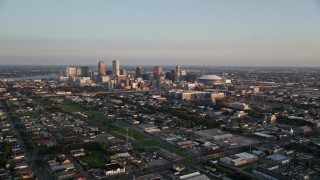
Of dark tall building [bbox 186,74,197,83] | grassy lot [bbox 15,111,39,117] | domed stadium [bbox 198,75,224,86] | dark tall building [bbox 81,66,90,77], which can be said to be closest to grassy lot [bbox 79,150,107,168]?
grassy lot [bbox 15,111,39,117]

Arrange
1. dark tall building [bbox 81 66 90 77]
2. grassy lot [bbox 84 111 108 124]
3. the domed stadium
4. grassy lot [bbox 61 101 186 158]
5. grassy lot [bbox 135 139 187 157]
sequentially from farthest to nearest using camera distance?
dark tall building [bbox 81 66 90 77] < the domed stadium < grassy lot [bbox 84 111 108 124] < grassy lot [bbox 61 101 186 158] < grassy lot [bbox 135 139 187 157]

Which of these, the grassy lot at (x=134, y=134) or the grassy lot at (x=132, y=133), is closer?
the grassy lot at (x=134, y=134)

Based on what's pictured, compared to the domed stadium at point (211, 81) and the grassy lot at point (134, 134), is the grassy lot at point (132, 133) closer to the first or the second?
the grassy lot at point (134, 134)

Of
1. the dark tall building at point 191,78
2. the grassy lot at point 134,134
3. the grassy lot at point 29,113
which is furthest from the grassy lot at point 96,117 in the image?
the dark tall building at point 191,78

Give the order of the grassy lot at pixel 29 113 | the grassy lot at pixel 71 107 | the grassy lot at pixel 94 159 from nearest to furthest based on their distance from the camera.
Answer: the grassy lot at pixel 94 159 < the grassy lot at pixel 29 113 < the grassy lot at pixel 71 107

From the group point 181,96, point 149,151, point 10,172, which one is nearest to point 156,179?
point 149,151

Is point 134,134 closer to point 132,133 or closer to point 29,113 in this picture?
point 132,133

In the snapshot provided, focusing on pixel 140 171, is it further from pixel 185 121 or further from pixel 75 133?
pixel 185 121

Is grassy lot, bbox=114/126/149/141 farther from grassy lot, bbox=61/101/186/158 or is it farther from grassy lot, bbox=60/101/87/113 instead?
grassy lot, bbox=60/101/87/113
